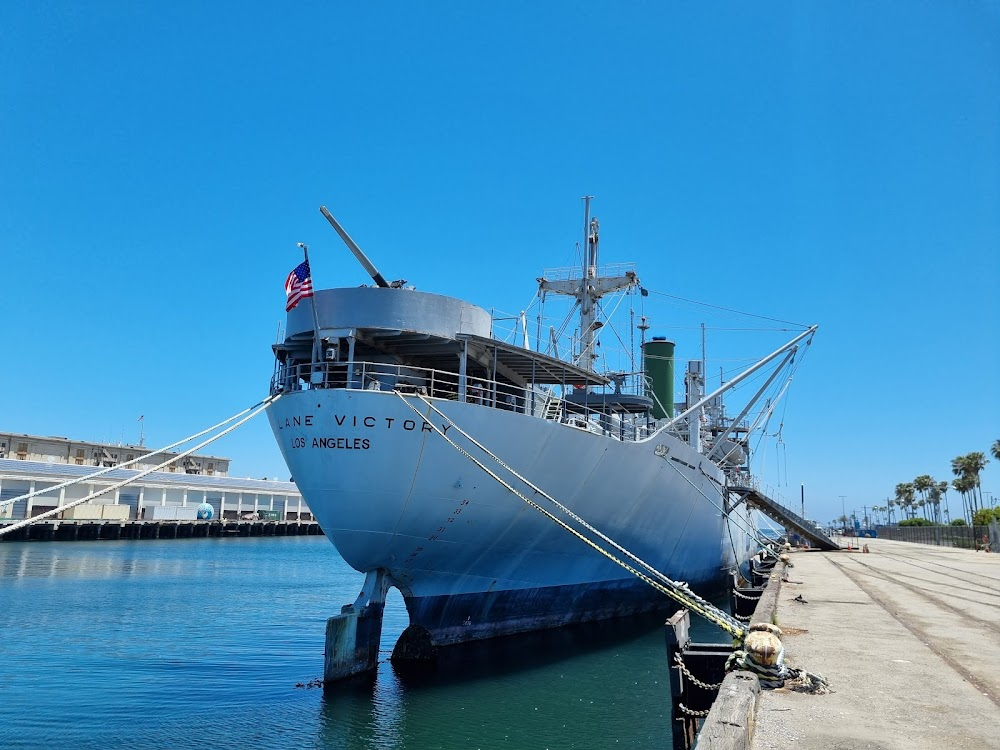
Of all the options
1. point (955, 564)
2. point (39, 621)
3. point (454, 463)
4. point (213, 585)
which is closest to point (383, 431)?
point (454, 463)

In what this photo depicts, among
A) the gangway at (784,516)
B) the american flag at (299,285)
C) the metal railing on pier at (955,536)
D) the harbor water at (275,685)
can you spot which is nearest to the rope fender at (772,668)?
the harbor water at (275,685)

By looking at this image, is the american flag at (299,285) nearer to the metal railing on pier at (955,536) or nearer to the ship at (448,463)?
the ship at (448,463)

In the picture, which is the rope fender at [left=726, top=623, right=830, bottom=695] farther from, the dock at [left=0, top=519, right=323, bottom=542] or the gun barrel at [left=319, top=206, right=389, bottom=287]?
the dock at [left=0, top=519, right=323, bottom=542]

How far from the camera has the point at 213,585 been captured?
3112cm

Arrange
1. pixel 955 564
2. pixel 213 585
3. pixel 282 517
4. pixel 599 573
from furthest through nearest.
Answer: pixel 282 517 < pixel 213 585 < pixel 955 564 < pixel 599 573

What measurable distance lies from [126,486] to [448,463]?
167 feet

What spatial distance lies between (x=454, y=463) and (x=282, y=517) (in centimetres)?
7478

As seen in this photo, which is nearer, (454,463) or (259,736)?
(259,736)

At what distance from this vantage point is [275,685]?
1448 centimetres

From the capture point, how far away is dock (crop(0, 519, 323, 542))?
54250 millimetres

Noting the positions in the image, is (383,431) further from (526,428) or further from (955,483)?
(955,483)

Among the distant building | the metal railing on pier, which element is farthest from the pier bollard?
the distant building

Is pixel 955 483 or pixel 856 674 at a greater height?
pixel 955 483

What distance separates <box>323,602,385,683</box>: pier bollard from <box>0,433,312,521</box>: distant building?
42.1 m
